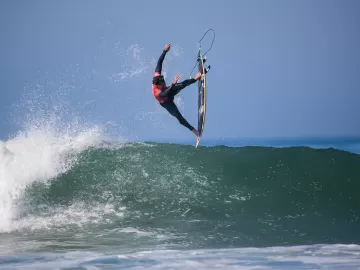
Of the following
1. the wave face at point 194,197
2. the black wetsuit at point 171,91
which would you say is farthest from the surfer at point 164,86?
the wave face at point 194,197

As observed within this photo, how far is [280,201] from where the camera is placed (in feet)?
26.7

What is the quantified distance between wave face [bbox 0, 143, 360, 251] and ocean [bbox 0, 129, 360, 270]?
21mm

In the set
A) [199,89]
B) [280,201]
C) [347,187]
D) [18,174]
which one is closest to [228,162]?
[280,201]

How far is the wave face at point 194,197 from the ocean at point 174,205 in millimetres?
21

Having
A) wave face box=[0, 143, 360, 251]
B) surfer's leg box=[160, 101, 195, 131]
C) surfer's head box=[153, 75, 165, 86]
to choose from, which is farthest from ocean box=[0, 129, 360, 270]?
surfer's head box=[153, 75, 165, 86]

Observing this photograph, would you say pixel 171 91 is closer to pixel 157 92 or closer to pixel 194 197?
pixel 157 92

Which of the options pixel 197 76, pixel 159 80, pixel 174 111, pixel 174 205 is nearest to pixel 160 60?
pixel 159 80

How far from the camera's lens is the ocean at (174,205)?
518 centimetres

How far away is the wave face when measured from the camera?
636cm

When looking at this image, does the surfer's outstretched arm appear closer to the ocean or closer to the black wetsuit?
the black wetsuit

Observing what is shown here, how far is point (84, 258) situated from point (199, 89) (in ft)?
9.94

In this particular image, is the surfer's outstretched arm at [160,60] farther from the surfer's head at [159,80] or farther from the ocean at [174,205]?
the ocean at [174,205]

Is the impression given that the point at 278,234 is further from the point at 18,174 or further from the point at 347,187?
the point at 18,174

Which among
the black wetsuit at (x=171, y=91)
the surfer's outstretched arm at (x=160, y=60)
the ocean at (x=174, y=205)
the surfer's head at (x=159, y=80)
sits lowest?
the ocean at (x=174, y=205)
